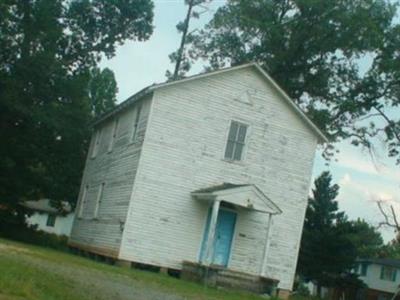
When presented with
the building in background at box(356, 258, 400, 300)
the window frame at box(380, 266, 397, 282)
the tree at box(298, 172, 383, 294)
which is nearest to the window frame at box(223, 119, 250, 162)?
the tree at box(298, 172, 383, 294)

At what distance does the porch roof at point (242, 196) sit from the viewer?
904 inches

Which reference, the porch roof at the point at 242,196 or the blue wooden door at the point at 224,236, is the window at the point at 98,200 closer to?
the porch roof at the point at 242,196

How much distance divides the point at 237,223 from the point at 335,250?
23678 millimetres

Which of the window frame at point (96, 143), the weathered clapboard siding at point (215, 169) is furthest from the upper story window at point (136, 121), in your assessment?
the window frame at point (96, 143)

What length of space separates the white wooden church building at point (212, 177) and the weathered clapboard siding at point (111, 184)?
0.31 ft

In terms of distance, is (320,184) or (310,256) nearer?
(310,256)

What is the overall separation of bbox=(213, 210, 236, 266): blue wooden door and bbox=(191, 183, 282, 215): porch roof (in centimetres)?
142

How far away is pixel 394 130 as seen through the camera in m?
37.2

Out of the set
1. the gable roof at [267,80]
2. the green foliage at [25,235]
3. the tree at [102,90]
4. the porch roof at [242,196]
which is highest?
the tree at [102,90]

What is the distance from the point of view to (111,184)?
88.4 ft

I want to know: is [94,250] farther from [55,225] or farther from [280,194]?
[55,225]

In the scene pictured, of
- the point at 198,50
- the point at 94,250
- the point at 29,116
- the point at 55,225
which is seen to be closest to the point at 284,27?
the point at 198,50

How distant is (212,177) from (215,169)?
32 centimetres

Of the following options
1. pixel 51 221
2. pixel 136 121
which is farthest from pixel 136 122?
pixel 51 221
